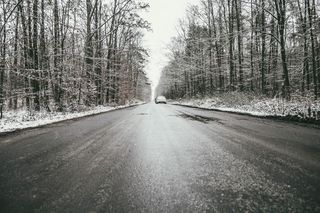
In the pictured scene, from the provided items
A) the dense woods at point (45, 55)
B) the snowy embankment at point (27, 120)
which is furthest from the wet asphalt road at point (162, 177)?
the dense woods at point (45, 55)

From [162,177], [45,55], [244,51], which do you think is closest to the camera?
[162,177]

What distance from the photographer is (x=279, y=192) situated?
2512 mm

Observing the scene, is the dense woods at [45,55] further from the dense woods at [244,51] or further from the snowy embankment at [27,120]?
the dense woods at [244,51]

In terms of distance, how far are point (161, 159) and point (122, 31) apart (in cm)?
3270

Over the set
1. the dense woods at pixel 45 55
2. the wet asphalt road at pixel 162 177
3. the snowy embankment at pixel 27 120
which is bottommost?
the wet asphalt road at pixel 162 177

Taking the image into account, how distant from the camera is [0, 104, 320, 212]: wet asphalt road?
2.29m

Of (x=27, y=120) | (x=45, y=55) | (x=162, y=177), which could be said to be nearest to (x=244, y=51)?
(x=45, y=55)

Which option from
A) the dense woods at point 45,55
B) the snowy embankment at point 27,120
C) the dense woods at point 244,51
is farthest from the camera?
the dense woods at point 244,51

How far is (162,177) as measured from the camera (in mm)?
3090

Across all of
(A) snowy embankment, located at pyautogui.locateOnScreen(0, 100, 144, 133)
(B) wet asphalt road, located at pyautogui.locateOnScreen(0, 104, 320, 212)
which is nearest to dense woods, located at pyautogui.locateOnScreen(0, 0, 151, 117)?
(A) snowy embankment, located at pyautogui.locateOnScreen(0, 100, 144, 133)

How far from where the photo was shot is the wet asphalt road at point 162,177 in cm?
229

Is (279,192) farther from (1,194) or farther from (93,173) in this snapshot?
(1,194)

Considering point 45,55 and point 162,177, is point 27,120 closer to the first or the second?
point 45,55

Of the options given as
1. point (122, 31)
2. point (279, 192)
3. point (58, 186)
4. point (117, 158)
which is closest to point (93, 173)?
point (58, 186)
